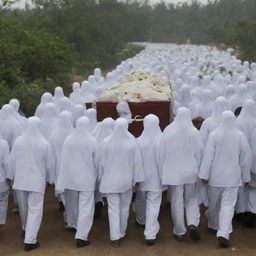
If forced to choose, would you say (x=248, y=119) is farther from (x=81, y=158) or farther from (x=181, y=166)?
(x=81, y=158)

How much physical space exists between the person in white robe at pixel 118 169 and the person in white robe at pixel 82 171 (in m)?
0.13

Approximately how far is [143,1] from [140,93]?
7850 cm

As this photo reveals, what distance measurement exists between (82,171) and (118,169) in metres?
0.43

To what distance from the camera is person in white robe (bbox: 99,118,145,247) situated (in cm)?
567

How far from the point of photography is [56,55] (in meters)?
15.9

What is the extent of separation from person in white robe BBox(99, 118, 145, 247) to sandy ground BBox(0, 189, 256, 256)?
9.6 inches

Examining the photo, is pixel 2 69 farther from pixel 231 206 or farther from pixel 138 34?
pixel 138 34

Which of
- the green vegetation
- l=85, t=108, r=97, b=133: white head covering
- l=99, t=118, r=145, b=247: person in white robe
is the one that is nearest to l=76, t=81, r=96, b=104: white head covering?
the green vegetation

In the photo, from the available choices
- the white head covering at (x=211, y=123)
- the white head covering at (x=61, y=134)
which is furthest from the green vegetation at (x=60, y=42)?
the white head covering at (x=211, y=123)

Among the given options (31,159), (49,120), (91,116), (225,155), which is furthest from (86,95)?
(225,155)

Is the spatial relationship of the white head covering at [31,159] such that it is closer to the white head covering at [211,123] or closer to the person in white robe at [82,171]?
the person in white robe at [82,171]

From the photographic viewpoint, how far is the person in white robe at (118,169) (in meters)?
5.67

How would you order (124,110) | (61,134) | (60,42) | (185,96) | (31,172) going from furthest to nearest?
(60,42)
(185,96)
(124,110)
(61,134)
(31,172)

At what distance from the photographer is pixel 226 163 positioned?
576 centimetres
